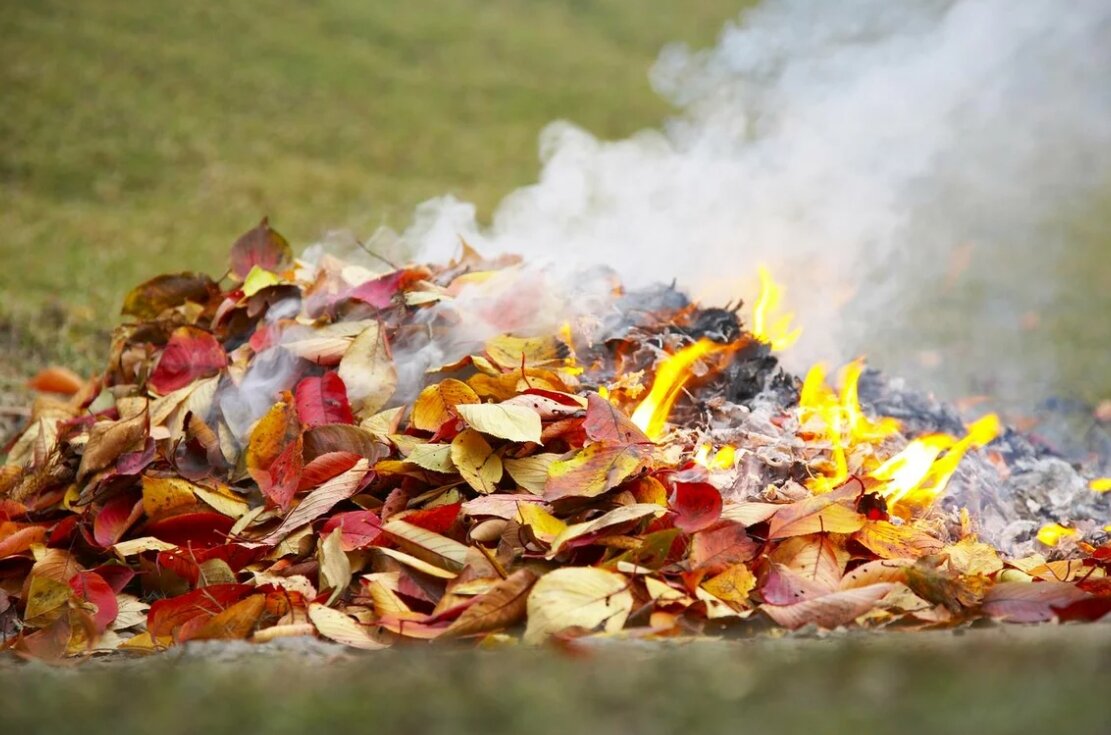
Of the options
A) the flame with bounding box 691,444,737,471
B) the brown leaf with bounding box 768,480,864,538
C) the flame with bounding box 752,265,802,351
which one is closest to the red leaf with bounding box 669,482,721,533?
the brown leaf with bounding box 768,480,864,538

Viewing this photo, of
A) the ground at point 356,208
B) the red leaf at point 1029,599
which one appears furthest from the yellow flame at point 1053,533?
the ground at point 356,208

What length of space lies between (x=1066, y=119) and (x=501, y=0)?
7469mm

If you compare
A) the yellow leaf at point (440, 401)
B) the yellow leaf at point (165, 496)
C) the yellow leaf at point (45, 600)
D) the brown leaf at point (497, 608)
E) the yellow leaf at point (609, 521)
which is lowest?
the yellow leaf at point (45, 600)

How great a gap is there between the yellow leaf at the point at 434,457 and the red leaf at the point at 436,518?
0.36 feet

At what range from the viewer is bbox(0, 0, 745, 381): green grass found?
5.41 meters

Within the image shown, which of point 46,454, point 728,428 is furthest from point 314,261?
point 728,428

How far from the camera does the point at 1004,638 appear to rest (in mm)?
1334

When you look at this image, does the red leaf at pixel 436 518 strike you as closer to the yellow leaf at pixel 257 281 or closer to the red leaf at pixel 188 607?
the red leaf at pixel 188 607

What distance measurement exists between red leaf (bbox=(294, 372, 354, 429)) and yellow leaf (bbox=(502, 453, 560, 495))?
402 millimetres

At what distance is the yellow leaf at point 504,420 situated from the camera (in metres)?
1.88

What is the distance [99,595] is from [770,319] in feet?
5.59

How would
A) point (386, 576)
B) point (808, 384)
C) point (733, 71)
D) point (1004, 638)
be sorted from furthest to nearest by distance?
point (733, 71) → point (808, 384) → point (386, 576) → point (1004, 638)

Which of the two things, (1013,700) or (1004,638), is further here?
(1004,638)

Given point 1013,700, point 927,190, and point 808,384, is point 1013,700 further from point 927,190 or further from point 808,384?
point 927,190
